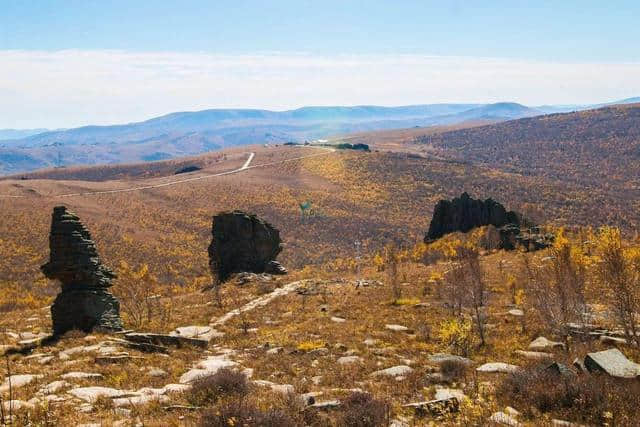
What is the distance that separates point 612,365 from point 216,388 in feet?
24.3

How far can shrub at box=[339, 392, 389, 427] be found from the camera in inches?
298

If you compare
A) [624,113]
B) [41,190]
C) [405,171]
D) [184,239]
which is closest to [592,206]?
[405,171]

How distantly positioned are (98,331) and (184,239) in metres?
51.5

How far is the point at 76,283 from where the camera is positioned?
1778 centimetres

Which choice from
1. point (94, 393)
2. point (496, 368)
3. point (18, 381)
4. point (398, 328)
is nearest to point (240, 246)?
point (398, 328)

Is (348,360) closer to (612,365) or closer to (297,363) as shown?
(297,363)

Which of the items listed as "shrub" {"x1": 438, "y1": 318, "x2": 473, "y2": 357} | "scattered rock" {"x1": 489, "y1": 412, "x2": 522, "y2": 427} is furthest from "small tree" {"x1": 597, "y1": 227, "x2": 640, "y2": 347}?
"scattered rock" {"x1": 489, "y1": 412, "x2": 522, "y2": 427}

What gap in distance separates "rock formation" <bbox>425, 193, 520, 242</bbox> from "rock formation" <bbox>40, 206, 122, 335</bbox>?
36.2 metres

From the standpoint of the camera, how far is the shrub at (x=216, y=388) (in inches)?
360

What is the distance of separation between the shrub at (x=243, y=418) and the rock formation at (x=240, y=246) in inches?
1146

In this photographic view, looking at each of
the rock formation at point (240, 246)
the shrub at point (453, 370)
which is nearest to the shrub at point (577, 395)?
the shrub at point (453, 370)

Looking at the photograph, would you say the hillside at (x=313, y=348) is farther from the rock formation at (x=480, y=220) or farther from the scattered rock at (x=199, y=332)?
the rock formation at (x=480, y=220)

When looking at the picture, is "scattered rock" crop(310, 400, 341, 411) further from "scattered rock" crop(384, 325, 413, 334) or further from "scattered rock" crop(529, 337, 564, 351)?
"scattered rock" crop(384, 325, 413, 334)

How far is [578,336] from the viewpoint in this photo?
44.8 ft
